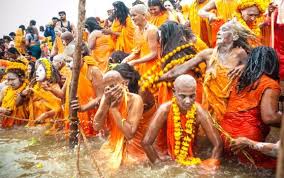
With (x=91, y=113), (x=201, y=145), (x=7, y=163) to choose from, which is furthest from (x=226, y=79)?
(x=7, y=163)

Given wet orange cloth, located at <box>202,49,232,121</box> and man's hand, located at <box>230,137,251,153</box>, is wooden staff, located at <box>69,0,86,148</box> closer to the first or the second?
wet orange cloth, located at <box>202,49,232,121</box>

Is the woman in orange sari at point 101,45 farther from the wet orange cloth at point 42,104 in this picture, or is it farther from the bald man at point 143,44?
the bald man at point 143,44

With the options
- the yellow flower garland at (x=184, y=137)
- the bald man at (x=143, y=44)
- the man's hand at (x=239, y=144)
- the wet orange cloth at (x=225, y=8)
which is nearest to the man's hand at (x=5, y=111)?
the bald man at (x=143, y=44)

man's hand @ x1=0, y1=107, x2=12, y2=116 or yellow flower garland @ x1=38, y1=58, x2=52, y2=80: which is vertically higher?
yellow flower garland @ x1=38, y1=58, x2=52, y2=80

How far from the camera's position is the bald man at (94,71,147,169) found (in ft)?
14.2

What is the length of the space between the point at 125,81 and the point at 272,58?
5.98 ft

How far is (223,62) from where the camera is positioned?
467 centimetres

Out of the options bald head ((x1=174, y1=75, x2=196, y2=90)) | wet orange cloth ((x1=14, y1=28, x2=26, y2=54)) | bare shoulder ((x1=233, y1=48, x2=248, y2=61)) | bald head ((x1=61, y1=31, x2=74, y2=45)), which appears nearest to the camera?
bald head ((x1=174, y1=75, x2=196, y2=90))

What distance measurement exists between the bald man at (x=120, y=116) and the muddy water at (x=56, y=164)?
0.21 m

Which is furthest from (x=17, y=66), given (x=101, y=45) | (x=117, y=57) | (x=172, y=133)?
(x=172, y=133)

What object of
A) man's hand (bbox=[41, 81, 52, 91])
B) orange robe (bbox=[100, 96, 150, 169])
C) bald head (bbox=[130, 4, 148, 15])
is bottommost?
orange robe (bbox=[100, 96, 150, 169])

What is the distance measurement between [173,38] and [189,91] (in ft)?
4.86

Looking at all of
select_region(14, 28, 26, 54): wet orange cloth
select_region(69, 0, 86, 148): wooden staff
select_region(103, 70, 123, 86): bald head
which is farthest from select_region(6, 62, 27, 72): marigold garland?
select_region(14, 28, 26, 54): wet orange cloth

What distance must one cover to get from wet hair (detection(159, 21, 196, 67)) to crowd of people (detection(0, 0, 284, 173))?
0.01 meters
